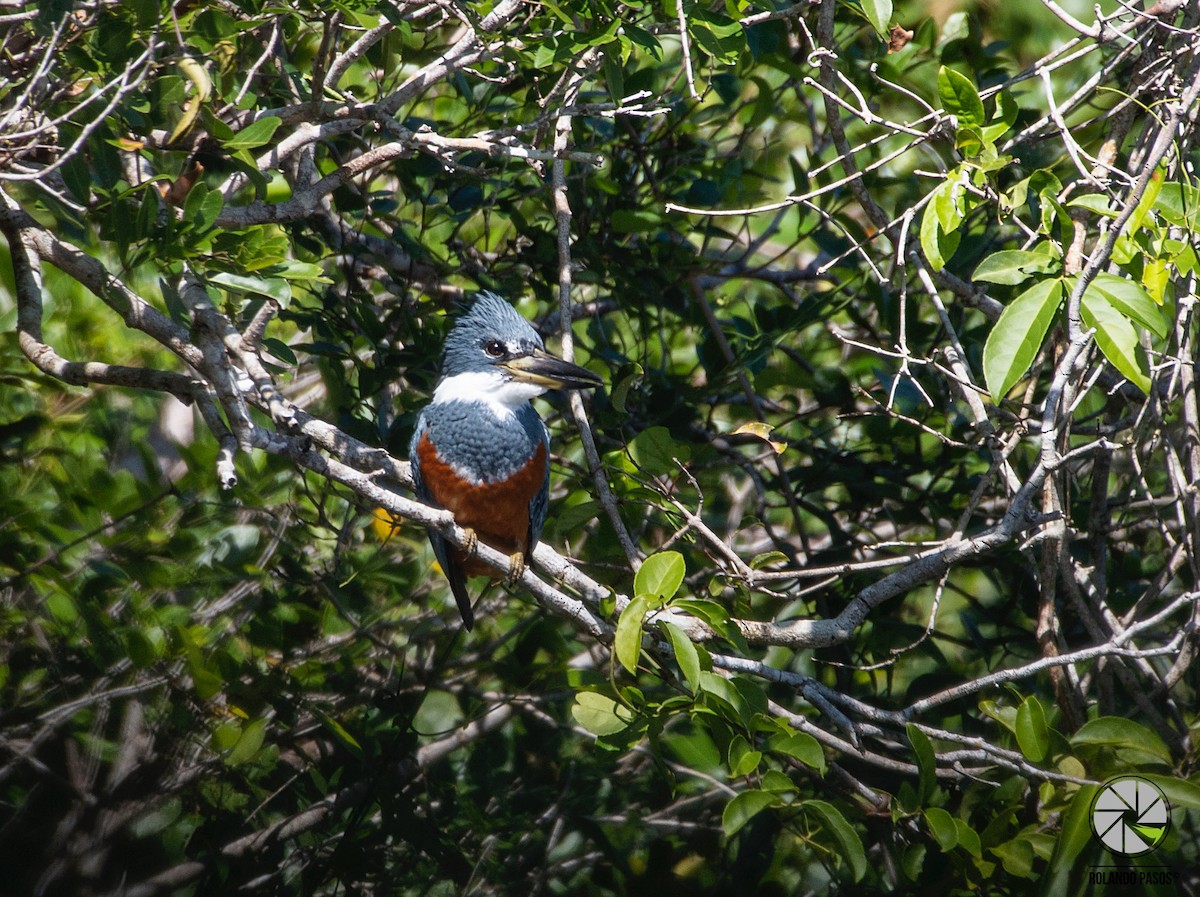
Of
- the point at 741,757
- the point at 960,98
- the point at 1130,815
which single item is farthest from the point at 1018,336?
the point at 1130,815

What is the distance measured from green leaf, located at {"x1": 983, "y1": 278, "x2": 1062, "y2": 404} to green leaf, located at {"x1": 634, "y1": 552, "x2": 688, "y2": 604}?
0.72m

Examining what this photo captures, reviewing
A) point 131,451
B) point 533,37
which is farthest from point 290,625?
point 533,37

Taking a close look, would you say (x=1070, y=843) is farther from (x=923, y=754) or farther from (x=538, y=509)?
(x=538, y=509)

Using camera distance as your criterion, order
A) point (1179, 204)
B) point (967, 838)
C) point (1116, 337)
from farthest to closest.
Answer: point (967, 838)
point (1179, 204)
point (1116, 337)

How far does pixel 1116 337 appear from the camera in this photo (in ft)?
5.75

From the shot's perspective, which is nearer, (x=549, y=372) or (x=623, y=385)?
(x=623, y=385)

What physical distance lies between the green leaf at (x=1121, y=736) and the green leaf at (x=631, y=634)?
3.19 ft

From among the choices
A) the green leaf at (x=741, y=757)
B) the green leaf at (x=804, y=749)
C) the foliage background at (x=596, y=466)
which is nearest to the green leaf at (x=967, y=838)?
the foliage background at (x=596, y=466)

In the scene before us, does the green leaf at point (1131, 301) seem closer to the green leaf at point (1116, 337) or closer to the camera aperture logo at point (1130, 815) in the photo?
the green leaf at point (1116, 337)

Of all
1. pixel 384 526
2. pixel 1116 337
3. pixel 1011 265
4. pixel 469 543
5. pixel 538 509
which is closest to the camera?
pixel 1116 337

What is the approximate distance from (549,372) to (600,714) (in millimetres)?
1154

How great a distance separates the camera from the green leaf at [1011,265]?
1977 millimetres

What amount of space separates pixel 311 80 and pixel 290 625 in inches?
64.2

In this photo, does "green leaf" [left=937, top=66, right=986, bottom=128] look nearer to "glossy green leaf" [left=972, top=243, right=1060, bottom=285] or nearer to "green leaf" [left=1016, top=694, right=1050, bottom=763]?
"glossy green leaf" [left=972, top=243, right=1060, bottom=285]
